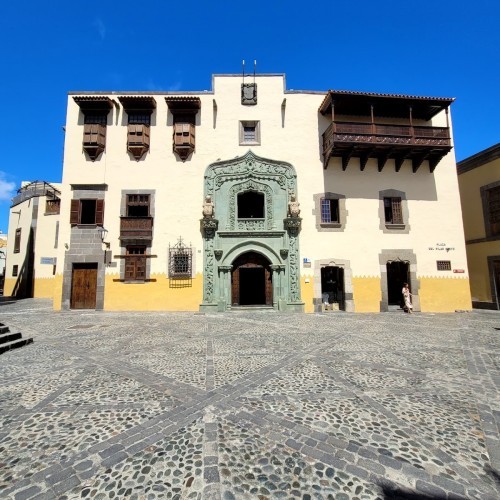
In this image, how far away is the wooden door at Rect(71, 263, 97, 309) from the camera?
15234mm

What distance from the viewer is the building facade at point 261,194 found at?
1525 centimetres

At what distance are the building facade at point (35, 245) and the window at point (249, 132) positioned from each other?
18.7 meters

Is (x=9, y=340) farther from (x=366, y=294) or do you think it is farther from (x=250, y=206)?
(x=366, y=294)

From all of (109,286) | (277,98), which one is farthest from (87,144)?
(277,98)

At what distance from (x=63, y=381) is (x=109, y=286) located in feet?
37.2

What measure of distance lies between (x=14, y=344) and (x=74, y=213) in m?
10.1

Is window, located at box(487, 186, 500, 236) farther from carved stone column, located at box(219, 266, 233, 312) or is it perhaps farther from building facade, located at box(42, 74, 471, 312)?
carved stone column, located at box(219, 266, 233, 312)

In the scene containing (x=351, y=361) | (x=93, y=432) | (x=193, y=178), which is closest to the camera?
(x=93, y=432)

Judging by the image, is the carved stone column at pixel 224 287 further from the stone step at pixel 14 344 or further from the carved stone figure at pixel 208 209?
the stone step at pixel 14 344

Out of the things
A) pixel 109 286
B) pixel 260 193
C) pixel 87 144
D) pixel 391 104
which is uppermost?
pixel 391 104

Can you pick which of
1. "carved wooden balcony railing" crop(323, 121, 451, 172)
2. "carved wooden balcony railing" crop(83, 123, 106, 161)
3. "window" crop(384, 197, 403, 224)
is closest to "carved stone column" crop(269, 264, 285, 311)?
"carved wooden balcony railing" crop(323, 121, 451, 172)

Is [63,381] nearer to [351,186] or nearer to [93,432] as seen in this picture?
[93,432]

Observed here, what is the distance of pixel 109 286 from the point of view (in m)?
15.2

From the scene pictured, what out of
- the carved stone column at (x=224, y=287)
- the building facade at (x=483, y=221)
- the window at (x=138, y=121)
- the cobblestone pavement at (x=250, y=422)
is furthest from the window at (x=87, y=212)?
the building facade at (x=483, y=221)
